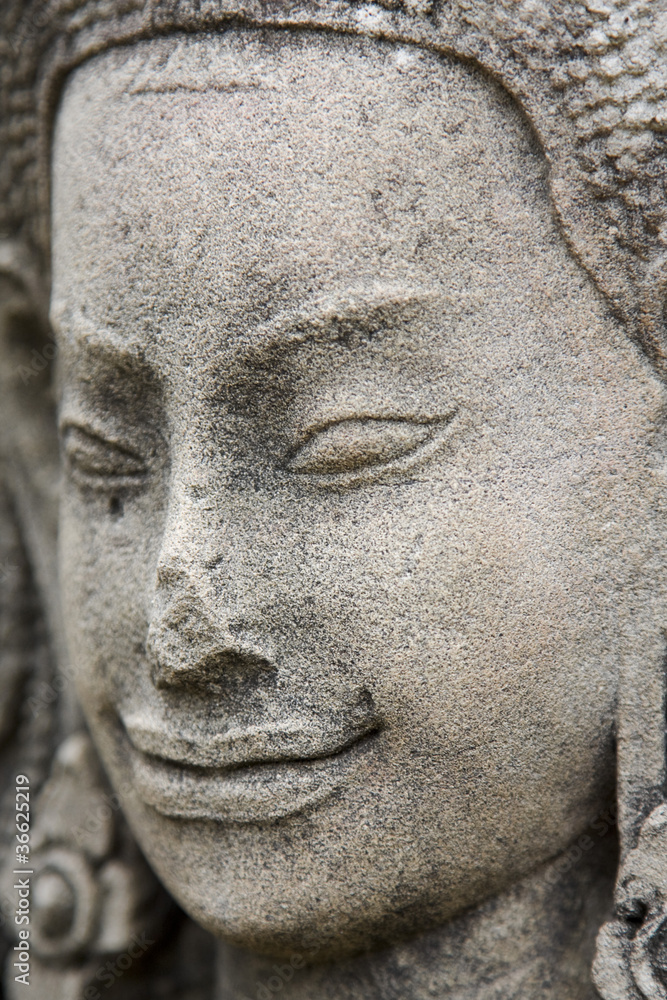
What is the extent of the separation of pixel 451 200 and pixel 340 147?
0.12m

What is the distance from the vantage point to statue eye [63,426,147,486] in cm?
121

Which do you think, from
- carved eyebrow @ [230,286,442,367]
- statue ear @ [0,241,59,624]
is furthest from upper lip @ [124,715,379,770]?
statue ear @ [0,241,59,624]

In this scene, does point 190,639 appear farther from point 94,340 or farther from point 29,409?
point 29,409

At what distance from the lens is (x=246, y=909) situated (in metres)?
1.16

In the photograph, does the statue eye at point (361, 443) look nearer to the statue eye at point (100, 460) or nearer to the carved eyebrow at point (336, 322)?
the carved eyebrow at point (336, 322)

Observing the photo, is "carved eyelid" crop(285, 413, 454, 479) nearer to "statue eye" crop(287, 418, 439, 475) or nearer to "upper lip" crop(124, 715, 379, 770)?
"statue eye" crop(287, 418, 439, 475)

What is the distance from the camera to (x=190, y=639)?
3.55 feet

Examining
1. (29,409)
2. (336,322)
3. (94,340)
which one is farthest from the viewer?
(29,409)

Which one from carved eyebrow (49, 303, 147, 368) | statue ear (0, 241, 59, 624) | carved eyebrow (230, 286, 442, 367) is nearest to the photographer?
carved eyebrow (230, 286, 442, 367)

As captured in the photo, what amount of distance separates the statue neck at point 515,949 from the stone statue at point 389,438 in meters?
0.01

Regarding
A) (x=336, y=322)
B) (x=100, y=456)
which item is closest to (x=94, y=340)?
(x=100, y=456)

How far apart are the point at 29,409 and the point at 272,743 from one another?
0.82 m

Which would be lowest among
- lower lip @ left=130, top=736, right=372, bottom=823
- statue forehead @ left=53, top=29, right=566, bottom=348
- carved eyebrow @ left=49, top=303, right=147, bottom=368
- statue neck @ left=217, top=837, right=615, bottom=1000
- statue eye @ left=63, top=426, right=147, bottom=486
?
statue neck @ left=217, top=837, right=615, bottom=1000

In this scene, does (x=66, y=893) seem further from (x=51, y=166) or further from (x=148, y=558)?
(x=51, y=166)
